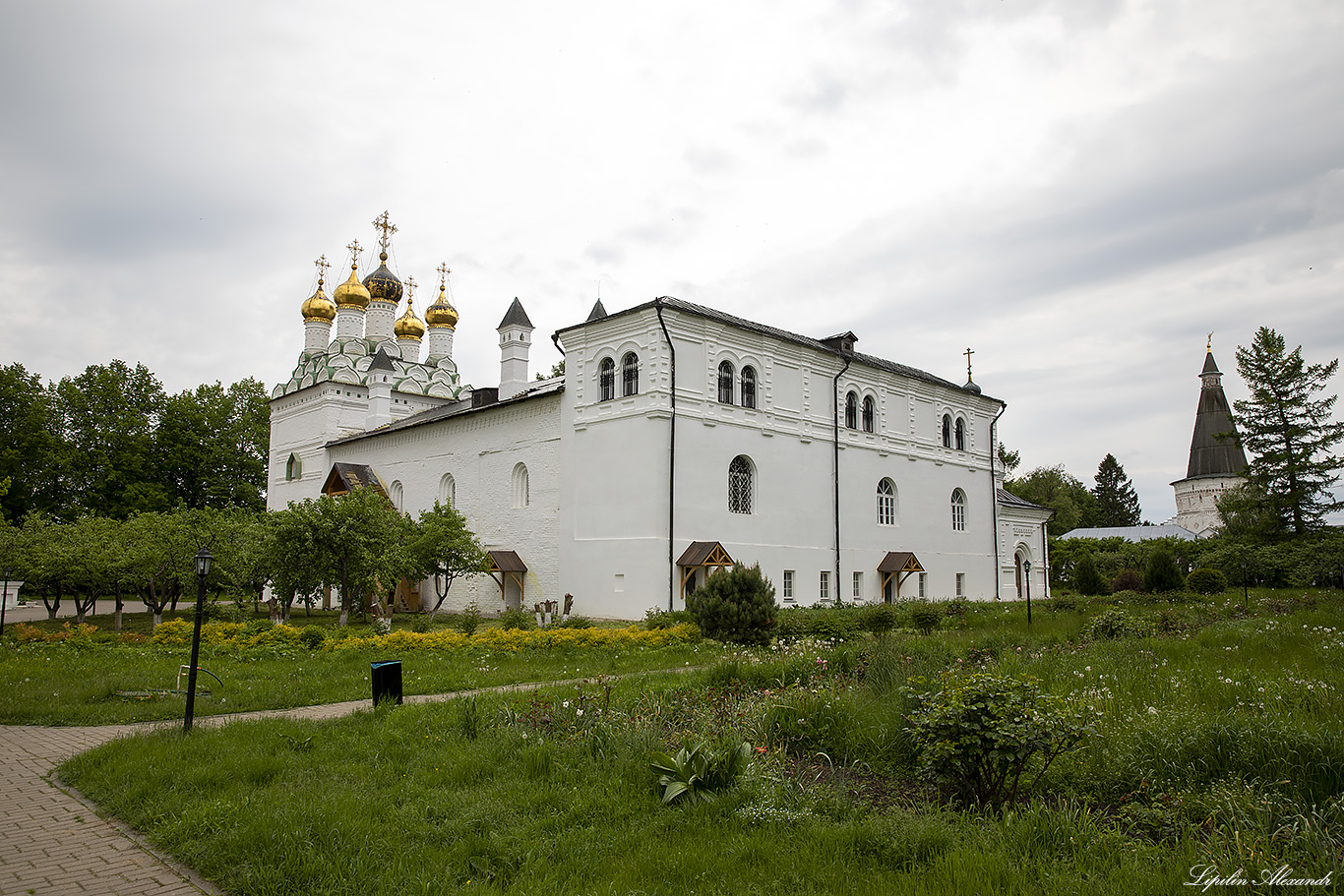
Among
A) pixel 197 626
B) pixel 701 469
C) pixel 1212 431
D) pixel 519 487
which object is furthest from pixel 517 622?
pixel 1212 431

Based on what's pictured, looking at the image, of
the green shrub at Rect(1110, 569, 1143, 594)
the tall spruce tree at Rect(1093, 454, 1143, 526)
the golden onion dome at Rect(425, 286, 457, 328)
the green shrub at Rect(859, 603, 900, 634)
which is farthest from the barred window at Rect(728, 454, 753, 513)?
the tall spruce tree at Rect(1093, 454, 1143, 526)

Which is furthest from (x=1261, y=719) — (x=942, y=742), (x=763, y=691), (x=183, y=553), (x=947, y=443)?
(x=947, y=443)

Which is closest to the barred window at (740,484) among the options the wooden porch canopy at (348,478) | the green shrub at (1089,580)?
the wooden porch canopy at (348,478)

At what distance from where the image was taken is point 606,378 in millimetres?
23438

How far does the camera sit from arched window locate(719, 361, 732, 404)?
23.6 m

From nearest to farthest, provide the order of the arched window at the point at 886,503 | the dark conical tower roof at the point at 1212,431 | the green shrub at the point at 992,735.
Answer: the green shrub at the point at 992,735
the arched window at the point at 886,503
the dark conical tower roof at the point at 1212,431

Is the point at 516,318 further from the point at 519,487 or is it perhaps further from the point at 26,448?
the point at 26,448

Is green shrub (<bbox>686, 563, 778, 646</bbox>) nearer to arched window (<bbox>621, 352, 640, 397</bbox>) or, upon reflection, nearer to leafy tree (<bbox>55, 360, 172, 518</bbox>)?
arched window (<bbox>621, 352, 640, 397</bbox>)

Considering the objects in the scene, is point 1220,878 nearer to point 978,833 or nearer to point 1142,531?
point 978,833

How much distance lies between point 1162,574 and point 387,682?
28.7 m

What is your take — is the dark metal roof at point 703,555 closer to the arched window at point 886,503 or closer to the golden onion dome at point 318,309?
the arched window at point 886,503

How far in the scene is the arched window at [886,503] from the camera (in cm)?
2875

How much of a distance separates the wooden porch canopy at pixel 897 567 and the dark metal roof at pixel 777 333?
21.9 feet

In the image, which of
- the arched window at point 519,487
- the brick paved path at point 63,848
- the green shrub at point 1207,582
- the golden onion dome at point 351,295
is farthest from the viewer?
the golden onion dome at point 351,295
